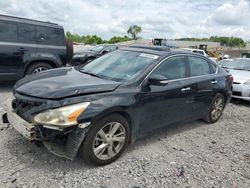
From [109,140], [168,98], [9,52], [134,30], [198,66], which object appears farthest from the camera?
[134,30]

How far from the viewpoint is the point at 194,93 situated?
448 centimetres

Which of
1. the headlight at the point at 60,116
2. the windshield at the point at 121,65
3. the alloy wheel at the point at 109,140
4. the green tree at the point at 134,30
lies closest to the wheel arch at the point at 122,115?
the alloy wheel at the point at 109,140

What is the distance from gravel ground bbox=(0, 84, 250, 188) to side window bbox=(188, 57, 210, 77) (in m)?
1.18

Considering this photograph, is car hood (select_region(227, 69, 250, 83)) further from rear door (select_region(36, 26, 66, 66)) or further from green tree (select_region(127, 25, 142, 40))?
green tree (select_region(127, 25, 142, 40))

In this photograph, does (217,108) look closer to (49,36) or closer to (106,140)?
(106,140)

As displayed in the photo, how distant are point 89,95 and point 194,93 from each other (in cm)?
217

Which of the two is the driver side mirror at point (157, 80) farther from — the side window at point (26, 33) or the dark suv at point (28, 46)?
the side window at point (26, 33)

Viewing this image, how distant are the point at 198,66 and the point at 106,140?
8.25 feet

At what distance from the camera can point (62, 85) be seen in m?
3.25

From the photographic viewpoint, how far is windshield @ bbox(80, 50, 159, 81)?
3777 mm

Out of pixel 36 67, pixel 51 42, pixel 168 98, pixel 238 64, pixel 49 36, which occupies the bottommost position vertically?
pixel 168 98

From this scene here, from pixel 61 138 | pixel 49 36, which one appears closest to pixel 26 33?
pixel 49 36

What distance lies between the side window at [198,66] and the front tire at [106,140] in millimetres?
1852

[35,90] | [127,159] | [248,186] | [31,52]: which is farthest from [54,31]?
[248,186]
